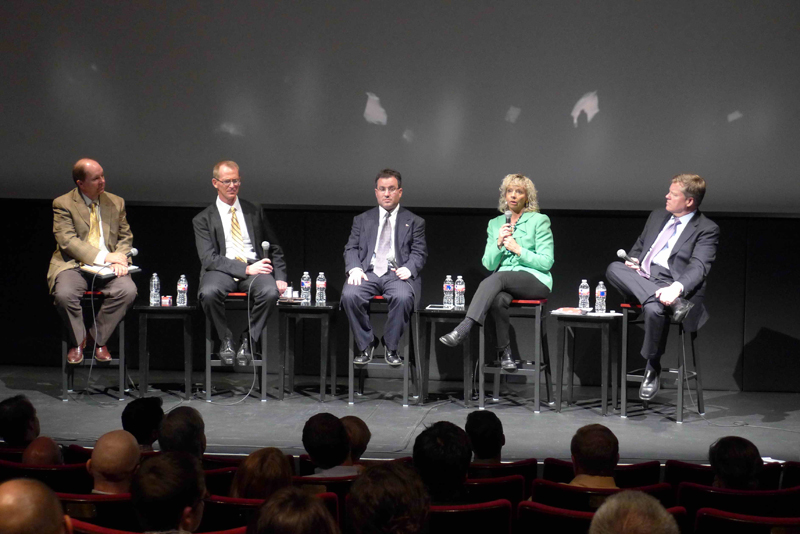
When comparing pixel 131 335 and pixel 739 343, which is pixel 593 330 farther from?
pixel 131 335

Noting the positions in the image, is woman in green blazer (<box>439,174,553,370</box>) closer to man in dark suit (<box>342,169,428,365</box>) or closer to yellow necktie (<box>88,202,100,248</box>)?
man in dark suit (<box>342,169,428,365</box>)

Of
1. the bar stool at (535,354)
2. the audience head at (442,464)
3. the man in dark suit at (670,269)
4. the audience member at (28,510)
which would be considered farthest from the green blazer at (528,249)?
the audience member at (28,510)

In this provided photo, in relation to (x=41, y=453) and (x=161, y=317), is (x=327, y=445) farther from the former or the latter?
(x=161, y=317)

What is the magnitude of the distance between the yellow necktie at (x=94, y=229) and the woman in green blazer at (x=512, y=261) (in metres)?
2.24

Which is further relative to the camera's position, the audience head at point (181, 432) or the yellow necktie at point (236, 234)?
the yellow necktie at point (236, 234)

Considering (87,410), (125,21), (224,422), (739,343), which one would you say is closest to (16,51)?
(125,21)

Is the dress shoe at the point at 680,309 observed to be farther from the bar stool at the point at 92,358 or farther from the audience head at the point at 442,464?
the bar stool at the point at 92,358

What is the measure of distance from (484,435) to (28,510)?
1507 mm

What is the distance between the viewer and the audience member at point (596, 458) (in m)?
2.38

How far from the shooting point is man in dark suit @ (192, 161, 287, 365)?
A: 192 inches

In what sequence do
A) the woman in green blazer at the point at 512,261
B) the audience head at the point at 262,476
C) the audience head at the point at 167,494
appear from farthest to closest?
1. the woman in green blazer at the point at 512,261
2. the audience head at the point at 262,476
3. the audience head at the point at 167,494

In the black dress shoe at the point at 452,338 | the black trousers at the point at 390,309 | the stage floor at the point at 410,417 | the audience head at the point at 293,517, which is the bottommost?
the stage floor at the point at 410,417

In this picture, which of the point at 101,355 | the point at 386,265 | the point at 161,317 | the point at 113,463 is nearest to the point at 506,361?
the point at 386,265

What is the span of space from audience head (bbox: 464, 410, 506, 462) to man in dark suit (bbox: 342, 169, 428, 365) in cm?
208
